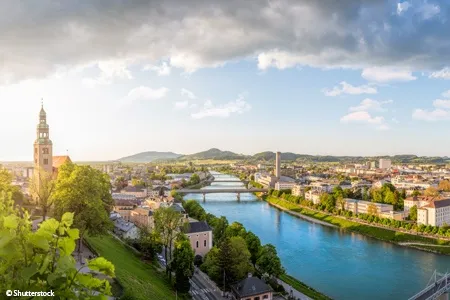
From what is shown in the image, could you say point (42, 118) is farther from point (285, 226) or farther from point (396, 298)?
point (285, 226)

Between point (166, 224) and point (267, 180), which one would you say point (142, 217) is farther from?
point (267, 180)

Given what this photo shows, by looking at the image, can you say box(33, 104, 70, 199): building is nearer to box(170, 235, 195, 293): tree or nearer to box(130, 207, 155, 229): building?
box(130, 207, 155, 229): building

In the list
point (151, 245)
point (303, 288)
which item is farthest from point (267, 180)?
point (151, 245)

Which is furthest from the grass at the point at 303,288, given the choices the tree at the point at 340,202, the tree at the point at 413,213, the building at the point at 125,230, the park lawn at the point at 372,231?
the tree at the point at 340,202

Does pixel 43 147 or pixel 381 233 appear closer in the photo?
pixel 43 147

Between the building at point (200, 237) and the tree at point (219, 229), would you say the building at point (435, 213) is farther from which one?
the building at point (200, 237)
